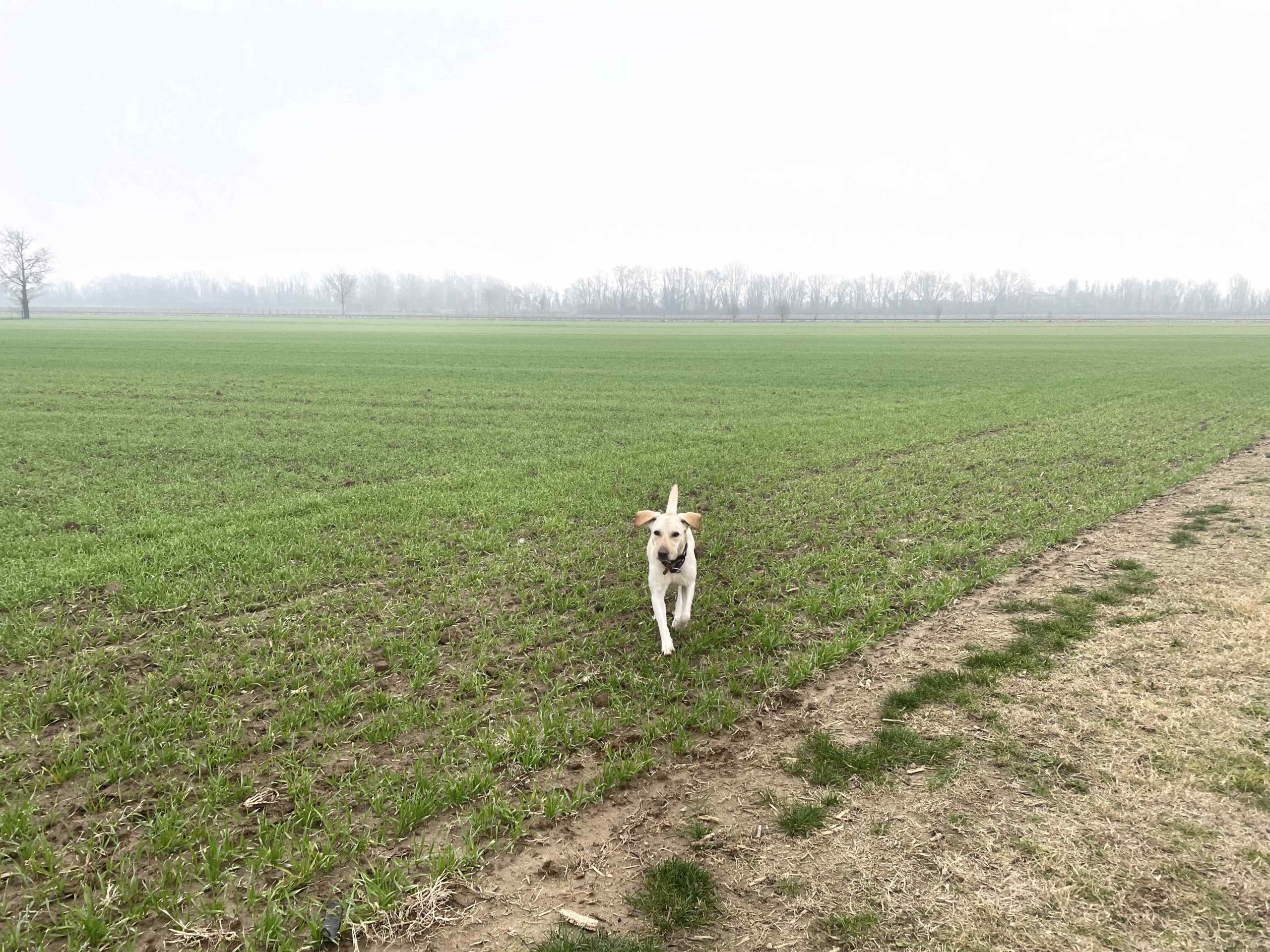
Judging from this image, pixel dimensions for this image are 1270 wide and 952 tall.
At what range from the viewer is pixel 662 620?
268 inches

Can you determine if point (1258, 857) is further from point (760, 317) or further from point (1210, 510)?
point (760, 317)

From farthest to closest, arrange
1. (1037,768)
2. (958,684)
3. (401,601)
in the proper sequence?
1. (401,601)
2. (958,684)
3. (1037,768)

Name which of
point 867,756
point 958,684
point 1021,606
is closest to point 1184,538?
point 1021,606

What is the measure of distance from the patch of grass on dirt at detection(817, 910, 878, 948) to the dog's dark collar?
351cm

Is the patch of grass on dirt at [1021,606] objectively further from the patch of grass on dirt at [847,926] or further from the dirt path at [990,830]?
the patch of grass on dirt at [847,926]

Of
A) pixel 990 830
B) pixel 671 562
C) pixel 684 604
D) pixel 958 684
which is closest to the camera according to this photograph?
pixel 990 830

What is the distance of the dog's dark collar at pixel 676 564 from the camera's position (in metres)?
6.71

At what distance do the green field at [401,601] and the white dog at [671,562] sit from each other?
1.13 ft

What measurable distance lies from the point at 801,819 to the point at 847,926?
840 mm

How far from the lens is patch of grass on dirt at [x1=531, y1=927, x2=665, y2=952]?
136 inches

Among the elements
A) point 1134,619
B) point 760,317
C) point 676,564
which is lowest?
point 1134,619

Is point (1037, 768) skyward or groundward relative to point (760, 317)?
groundward

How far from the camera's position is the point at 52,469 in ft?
47.3

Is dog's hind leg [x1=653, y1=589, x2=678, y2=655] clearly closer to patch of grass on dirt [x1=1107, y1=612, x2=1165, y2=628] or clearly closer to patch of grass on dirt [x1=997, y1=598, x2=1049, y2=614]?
patch of grass on dirt [x1=997, y1=598, x2=1049, y2=614]
